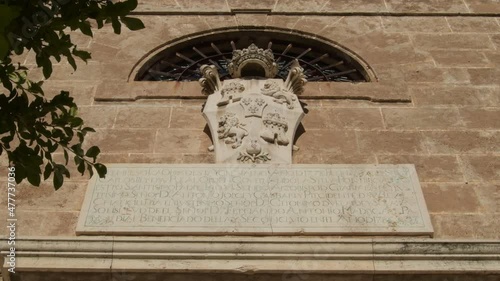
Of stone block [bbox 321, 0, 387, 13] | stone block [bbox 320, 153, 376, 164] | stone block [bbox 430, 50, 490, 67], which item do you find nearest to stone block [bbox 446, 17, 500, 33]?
stone block [bbox 430, 50, 490, 67]

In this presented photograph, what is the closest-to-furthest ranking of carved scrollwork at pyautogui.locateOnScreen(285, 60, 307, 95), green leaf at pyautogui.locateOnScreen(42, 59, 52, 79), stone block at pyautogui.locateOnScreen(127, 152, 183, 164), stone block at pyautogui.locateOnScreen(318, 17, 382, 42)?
green leaf at pyautogui.locateOnScreen(42, 59, 52, 79)
stone block at pyautogui.locateOnScreen(127, 152, 183, 164)
carved scrollwork at pyautogui.locateOnScreen(285, 60, 307, 95)
stone block at pyautogui.locateOnScreen(318, 17, 382, 42)

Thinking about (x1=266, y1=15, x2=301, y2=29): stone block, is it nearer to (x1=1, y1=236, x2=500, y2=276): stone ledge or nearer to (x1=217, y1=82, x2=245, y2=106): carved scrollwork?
(x1=217, y1=82, x2=245, y2=106): carved scrollwork

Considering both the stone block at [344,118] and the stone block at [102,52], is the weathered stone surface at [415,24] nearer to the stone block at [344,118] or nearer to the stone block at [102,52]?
the stone block at [344,118]

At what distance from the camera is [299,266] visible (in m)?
4.87

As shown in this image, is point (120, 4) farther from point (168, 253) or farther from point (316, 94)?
point (316, 94)

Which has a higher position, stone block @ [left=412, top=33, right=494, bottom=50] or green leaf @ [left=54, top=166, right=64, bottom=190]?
stone block @ [left=412, top=33, right=494, bottom=50]

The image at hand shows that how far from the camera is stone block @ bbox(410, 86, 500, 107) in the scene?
693cm

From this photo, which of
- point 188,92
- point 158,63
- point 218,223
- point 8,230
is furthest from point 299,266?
point 158,63

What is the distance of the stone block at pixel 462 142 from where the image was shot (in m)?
6.28

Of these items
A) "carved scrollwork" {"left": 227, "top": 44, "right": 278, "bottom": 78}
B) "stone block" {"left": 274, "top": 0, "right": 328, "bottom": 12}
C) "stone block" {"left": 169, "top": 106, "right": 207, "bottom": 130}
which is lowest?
"stone block" {"left": 169, "top": 106, "right": 207, "bottom": 130}

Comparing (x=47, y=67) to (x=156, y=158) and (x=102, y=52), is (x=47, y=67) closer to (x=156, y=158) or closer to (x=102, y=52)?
(x=156, y=158)

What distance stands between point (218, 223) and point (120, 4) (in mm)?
2164

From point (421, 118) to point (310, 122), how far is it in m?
1.03

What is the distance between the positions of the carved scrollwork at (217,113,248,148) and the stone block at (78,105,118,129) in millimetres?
1128
